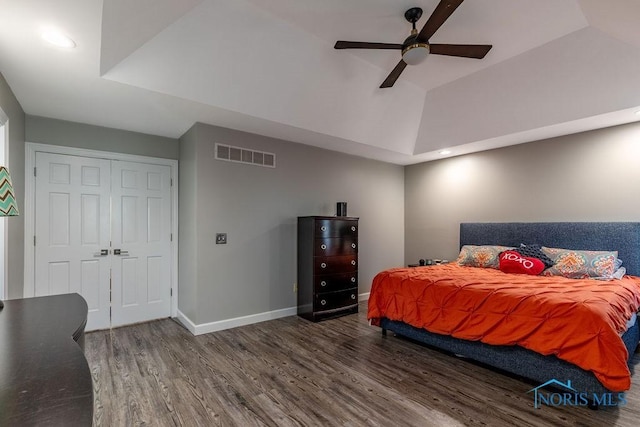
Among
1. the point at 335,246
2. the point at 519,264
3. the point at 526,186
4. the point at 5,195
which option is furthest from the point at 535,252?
the point at 5,195

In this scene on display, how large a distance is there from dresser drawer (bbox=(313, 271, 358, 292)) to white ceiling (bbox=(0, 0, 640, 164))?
74.7 inches

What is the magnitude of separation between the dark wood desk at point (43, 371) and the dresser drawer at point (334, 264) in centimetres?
279

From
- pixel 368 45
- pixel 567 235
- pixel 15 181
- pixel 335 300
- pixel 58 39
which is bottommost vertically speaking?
pixel 335 300

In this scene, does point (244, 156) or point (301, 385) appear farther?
point (244, 156)

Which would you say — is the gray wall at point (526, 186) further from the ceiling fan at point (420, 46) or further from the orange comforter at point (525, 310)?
the ceiling fan at point (420, 46)

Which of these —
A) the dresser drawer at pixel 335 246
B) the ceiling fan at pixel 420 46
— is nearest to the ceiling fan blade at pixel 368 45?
the ceiling fan at pixel 420 46

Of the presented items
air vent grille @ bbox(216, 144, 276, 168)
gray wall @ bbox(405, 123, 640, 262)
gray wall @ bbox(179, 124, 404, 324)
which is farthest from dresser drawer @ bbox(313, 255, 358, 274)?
gray wall @ bbox(405, 123, 640, 262)

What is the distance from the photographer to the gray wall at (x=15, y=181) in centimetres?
266

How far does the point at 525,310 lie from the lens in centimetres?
244

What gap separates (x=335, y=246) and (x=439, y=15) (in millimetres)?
2909

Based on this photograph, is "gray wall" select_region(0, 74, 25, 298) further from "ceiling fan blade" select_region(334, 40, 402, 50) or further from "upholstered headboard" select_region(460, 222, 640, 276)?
"upholstered headboard" select_region(460, 222, 640, 276)

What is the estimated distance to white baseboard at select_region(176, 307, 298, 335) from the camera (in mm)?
3617

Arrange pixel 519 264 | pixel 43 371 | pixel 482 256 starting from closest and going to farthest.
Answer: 1. pixel 43 371
2. pixel 519 264
3. pixel 482 256

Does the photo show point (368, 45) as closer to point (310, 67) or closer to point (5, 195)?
point (310, 67)
